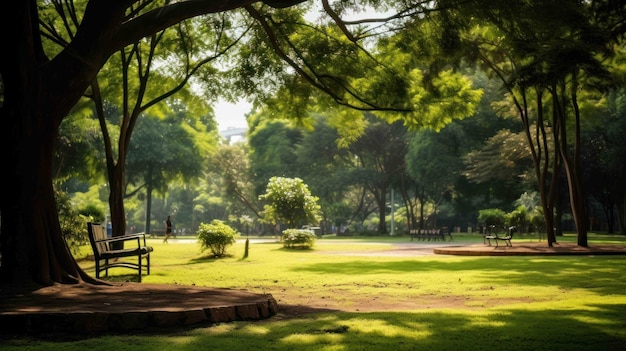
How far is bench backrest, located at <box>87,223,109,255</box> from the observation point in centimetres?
1273

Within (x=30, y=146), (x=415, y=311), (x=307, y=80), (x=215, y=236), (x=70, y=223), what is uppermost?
(x=307, y=80)

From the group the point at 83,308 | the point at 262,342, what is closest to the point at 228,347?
the point at 262,342

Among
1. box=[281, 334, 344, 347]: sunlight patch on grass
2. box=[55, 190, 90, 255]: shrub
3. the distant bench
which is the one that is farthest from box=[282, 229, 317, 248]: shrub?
box=[281, 334, 344, 347]: sunlight patch on grass

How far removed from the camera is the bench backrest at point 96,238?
12729 millimetres

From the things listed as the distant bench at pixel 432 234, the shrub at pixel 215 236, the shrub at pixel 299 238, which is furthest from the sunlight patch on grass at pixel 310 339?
the distant bench at pixel 432 234

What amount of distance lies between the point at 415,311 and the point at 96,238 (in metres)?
7.22

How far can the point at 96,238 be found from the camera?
13.2 meters

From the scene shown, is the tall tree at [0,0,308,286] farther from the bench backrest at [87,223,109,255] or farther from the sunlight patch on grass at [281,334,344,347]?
the sunlight patch on grass at [281,334,344,347]

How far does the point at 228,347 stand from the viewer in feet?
20.4

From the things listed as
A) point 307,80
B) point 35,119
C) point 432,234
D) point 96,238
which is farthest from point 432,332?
point 432,234

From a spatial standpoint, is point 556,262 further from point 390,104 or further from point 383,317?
point 383,317

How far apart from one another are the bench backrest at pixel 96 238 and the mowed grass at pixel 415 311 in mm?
1788

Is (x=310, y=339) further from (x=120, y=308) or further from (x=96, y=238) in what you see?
(x=96, y=238)

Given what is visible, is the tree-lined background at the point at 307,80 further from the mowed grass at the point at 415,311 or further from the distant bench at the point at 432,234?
the distant bench at the point at 432,234
